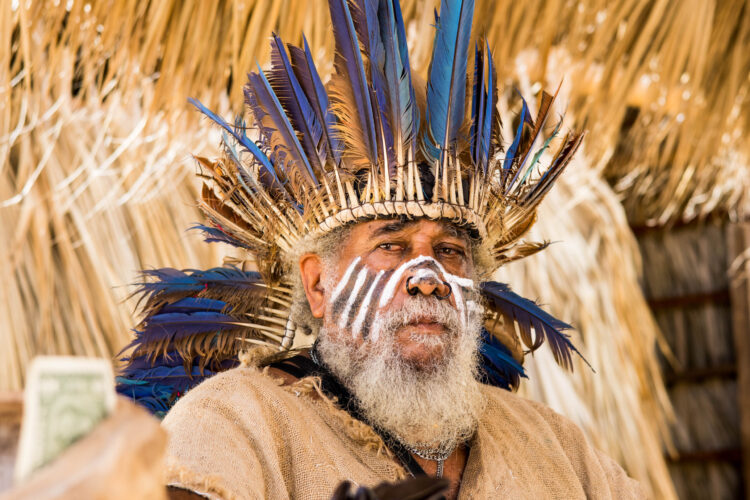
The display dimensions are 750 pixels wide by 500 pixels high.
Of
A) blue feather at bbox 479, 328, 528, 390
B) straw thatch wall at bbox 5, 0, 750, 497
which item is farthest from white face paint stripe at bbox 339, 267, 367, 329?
straw thatch wall at bbox 5, 0, 750, 497

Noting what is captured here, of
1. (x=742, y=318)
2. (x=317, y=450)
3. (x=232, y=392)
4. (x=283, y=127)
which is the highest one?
(x=283, y=127)

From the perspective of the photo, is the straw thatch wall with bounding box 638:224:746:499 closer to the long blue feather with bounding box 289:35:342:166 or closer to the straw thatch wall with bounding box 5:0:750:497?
the straw thatch wall with bounding box 5:0:750:497

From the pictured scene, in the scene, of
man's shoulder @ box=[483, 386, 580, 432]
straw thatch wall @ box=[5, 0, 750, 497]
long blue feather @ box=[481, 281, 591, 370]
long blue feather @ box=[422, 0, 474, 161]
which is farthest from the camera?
straw thatch wall @ box=[5, 0, 750, 497]

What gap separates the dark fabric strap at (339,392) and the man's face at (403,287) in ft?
0.30

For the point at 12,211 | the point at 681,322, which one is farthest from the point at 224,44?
the point at 681,322

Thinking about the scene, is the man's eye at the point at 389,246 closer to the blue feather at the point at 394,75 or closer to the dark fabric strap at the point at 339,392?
the blue feather at the point at 394,75

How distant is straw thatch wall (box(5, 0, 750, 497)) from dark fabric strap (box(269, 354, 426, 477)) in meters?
0.95

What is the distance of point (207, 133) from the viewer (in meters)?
2.61

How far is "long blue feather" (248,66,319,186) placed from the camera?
1762 millimetres

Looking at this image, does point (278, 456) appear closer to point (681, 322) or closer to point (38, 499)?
point (38, 499)

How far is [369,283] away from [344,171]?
24 cm

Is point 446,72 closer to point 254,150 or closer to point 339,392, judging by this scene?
point 254,150

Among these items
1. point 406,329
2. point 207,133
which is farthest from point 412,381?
point 207,133

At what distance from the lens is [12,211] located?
242 cm
